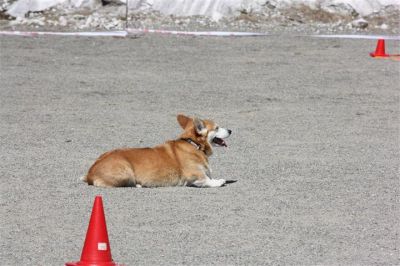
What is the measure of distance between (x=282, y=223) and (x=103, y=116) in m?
6.69

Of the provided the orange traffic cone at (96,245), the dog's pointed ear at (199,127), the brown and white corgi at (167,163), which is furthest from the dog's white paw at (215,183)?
the orange traffic cone at (96,245)

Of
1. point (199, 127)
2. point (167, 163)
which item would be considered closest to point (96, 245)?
point (167, 163)

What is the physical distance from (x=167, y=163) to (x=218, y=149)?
2733mm

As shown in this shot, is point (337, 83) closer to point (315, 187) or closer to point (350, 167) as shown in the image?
point (350, 167)

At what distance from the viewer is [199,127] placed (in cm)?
1076

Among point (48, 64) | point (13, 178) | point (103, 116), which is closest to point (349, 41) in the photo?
point (48, 64)

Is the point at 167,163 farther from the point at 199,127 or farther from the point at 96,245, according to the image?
the point at 96,245

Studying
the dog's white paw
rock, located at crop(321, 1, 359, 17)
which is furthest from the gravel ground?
rock, located at crop(321, 1, 359, 17)

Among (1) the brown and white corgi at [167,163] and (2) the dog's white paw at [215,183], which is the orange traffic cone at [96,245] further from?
(2) the dog's white paw at [215,183]

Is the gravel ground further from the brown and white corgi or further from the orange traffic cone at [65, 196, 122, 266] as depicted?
the orange traffic cone at [65, 196, 122, 266]

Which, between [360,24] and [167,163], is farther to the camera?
[360,24]

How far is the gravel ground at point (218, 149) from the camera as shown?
8422mm

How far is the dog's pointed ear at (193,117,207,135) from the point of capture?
10.7 metres

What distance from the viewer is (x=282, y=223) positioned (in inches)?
358
